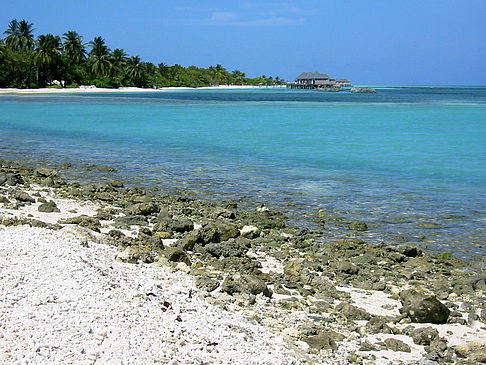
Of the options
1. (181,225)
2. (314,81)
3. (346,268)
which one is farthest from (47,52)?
(314,81)

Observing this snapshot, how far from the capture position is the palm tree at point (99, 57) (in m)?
113

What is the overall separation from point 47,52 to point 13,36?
2069 cm

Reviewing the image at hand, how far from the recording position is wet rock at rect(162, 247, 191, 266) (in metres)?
7.97

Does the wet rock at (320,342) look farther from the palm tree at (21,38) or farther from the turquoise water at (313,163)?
the palm tree at (21,38)

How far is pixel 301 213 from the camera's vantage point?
1190cm

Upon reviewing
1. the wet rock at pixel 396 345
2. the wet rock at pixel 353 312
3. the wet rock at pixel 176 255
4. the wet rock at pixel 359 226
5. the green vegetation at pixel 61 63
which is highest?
the green vegetation at pixel 61 63

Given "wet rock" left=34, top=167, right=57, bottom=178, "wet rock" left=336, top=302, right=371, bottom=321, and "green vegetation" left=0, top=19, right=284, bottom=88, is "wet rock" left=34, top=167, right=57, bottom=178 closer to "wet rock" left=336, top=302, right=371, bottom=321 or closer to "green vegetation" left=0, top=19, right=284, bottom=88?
"wet rock" left=336, top=302, right=371, bottom=321

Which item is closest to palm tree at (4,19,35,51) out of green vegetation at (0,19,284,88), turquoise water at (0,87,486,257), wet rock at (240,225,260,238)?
green vegetation at (0,19,284,88)

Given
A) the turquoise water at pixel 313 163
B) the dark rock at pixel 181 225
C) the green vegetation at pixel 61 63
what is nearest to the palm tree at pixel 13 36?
the green vegetation at pixel 61 63

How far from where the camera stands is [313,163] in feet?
67.9

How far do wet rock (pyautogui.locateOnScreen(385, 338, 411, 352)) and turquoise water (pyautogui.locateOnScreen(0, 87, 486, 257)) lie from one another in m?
4.15

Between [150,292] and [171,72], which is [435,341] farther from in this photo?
[171,72]

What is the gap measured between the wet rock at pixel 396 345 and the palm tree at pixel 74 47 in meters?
116

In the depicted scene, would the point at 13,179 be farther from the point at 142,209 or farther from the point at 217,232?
the point at 217,232
